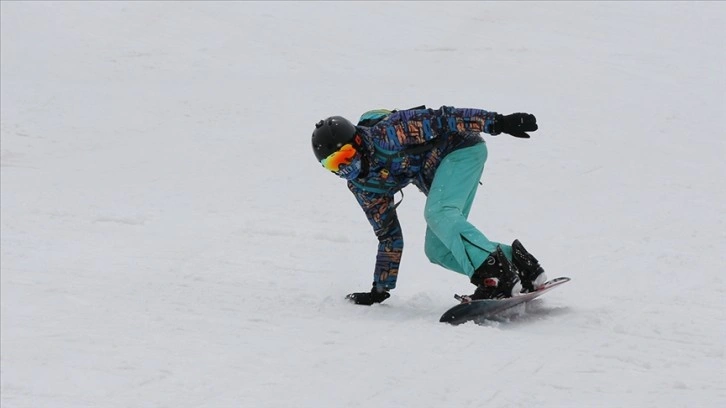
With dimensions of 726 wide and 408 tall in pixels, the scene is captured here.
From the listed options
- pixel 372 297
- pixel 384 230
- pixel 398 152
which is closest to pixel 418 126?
pixel 398 152

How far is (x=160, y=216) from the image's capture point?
32.8 feet

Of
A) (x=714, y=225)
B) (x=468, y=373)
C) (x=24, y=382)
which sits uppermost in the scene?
(x=714, y=225)

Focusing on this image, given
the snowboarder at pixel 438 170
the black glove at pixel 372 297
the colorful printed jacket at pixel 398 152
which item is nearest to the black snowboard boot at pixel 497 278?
the snowboarder at pixel 438 170

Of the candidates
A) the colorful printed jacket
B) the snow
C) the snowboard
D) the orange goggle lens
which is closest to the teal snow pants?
the colorful printed jacket

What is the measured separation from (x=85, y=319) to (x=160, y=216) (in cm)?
336

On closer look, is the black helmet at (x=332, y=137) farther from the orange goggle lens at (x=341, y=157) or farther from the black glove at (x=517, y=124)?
the black glove at (x=517, y=124)

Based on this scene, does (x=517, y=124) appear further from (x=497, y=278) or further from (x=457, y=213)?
(x=497, y=278)

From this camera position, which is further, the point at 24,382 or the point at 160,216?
the point at 160,216

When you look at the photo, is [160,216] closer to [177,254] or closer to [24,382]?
[177,254]

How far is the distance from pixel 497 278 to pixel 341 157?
1.24 meters

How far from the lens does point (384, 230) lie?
6.68 meters

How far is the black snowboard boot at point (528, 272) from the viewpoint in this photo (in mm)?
6289

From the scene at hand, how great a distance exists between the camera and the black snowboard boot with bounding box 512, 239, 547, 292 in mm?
6289

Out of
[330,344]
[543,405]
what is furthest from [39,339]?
[543,405]
